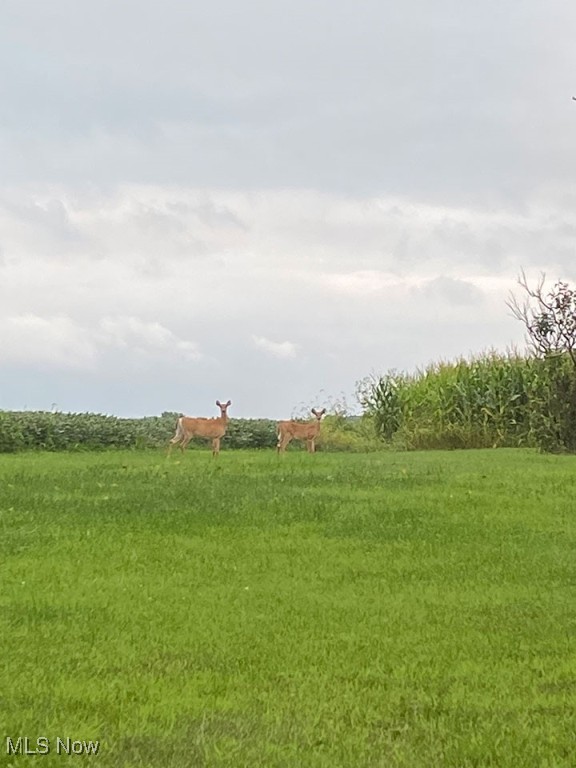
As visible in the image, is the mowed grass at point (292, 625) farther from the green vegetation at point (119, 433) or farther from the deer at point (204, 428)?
the green vegetation at point (119, 433)

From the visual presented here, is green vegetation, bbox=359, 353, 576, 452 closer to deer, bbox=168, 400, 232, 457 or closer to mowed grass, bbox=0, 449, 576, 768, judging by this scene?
deer, bbox=168, 400, 232, 457

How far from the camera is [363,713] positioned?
16.6 feet

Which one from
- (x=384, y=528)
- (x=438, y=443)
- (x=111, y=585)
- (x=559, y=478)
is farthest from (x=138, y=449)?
(x=111, y=585)

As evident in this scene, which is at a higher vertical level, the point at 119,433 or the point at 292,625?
the point at 119,433

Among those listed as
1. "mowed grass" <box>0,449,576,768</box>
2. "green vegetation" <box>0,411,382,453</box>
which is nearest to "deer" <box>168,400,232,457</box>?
"green vegetation" <box>0,411,382,453</box>

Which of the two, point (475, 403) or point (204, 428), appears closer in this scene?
point (204, 428)

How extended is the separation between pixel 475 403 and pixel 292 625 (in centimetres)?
1875

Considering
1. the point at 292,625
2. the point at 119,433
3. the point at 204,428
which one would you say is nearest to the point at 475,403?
the point at 204,428

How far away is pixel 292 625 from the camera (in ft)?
22.0

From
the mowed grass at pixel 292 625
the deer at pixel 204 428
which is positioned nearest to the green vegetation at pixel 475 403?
the deer at pixel 204 428

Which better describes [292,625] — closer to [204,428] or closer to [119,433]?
[204,428]

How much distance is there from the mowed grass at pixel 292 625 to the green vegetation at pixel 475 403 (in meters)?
9.42

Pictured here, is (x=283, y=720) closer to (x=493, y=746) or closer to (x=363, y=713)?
(x=363, y=713)

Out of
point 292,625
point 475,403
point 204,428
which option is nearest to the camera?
point 292,625
